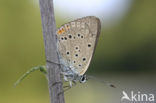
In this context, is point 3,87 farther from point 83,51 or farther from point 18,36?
point 83,51

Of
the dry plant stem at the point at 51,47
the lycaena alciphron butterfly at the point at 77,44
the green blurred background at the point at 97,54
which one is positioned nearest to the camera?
the dry plant stem at the point at 51,47

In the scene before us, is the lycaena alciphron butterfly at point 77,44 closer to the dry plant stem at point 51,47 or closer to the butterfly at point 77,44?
the butterfly at point 77,44

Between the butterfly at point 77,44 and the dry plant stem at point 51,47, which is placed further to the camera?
the butterfly at point 77,44

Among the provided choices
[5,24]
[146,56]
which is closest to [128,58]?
[146,56]

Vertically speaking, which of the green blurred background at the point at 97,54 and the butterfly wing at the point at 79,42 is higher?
the butterfly wing at the point at 79,42

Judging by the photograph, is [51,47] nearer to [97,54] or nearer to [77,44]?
[77,44]

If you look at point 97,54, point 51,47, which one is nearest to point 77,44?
point 51,47

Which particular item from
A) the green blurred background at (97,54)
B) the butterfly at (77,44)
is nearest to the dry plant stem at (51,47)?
the butterfly at (77,44)
